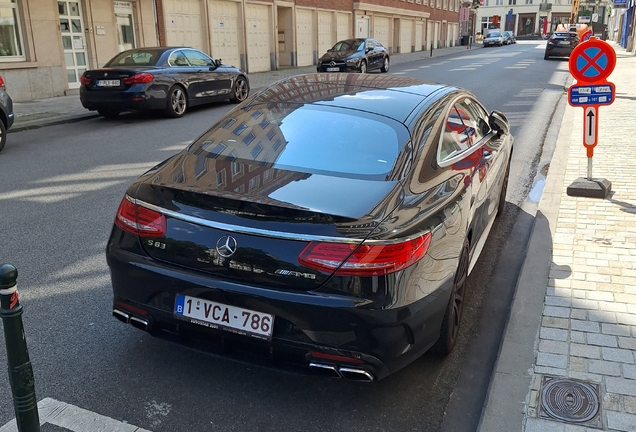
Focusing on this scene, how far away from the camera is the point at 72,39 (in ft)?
54.7

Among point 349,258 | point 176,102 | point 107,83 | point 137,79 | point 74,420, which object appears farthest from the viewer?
point 176,102

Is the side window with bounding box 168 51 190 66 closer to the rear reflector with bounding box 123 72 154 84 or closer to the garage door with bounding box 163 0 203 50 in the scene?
the rear reflector with bounding box 123 72 154 84

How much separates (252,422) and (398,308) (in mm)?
927

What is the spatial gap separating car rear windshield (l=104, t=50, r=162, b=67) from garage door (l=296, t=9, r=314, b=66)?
1752 cm

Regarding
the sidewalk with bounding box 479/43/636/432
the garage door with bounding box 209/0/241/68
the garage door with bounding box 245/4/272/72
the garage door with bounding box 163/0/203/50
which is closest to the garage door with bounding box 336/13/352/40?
the garage door with bounding box 245/4/272/72

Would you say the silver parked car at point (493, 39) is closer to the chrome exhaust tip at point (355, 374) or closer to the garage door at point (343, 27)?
the garage door at point (343, 27)

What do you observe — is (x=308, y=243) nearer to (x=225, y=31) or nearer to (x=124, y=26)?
(x=124, y=26)

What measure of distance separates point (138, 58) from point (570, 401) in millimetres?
12040

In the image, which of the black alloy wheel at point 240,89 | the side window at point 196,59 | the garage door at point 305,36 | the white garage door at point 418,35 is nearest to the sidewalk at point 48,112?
the side window at point 196,59

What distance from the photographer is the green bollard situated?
2.03 meters

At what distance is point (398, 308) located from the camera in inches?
106

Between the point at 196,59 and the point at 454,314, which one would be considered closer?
the point at 454,314

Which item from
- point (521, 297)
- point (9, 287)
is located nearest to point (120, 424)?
point (9, 287)

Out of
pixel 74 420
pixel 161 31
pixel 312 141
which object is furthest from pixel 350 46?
pixel 74 420
